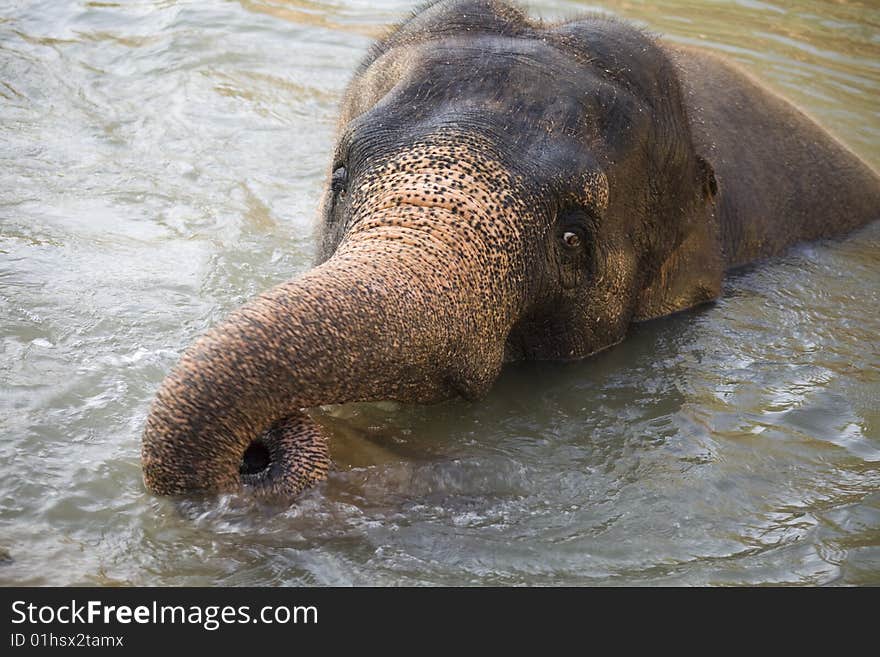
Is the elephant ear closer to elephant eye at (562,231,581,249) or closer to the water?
the water

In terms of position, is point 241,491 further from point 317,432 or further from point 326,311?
point 326,311

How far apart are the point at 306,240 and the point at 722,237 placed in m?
1.75

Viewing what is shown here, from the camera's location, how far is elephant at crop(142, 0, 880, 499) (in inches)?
109

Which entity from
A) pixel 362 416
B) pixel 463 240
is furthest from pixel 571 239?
pixel 362 416

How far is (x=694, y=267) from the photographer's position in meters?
4.52

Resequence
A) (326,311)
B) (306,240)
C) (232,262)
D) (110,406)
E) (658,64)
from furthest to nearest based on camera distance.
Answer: (306,240)
(232,262)
(658,64)
(110,406)
(326,311)

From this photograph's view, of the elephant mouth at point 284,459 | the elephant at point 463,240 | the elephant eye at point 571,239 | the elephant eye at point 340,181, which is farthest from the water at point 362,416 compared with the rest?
the elephant eye at point 340,181

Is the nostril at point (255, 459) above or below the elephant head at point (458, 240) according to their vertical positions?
below

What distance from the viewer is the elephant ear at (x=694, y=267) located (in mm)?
4223

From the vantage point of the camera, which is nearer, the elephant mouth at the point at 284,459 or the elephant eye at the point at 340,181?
the elephant mouth at the point at 284,459

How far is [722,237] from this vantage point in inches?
191

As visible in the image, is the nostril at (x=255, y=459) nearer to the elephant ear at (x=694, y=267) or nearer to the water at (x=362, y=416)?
the water at (x=362, y=416)

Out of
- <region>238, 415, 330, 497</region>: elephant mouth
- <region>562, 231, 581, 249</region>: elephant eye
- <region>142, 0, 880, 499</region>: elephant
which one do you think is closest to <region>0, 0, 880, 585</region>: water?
<region>238, 415, 330, 497</region>: elephant mouth

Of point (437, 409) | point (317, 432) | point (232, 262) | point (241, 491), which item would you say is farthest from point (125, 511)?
point (232, 262)
